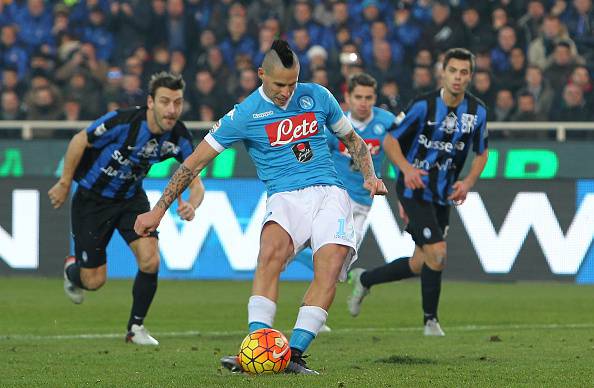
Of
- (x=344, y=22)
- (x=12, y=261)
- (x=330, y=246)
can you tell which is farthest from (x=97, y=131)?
(x=344, y=22)

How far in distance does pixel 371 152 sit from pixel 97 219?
116 inches

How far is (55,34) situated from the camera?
21281 millimetres

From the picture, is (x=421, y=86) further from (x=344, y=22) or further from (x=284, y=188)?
(x=284, y=188)

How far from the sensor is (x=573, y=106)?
18344 millimetres

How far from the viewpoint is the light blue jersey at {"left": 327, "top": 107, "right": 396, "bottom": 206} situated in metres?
13.2

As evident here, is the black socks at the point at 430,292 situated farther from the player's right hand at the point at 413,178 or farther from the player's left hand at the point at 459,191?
the player's right hand at the point at 413,178

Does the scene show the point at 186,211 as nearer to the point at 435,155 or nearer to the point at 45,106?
the point at 435,155

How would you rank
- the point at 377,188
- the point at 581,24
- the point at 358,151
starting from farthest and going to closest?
the point at 581,24, the point at 358,151, the point at 377,188

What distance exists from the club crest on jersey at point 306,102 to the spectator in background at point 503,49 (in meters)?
10.9

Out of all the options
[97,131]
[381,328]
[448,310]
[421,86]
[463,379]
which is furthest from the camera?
[421,86]

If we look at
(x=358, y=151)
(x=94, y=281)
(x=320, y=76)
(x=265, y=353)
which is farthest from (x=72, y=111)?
(x=265, y=353)

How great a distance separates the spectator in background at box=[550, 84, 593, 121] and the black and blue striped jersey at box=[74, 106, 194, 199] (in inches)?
331

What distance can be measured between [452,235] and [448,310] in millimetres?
3006

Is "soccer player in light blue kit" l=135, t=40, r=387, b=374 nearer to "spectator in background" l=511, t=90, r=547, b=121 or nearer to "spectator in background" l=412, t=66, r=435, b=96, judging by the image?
"spectator in background" l=511, t=90, r=547, b=121
